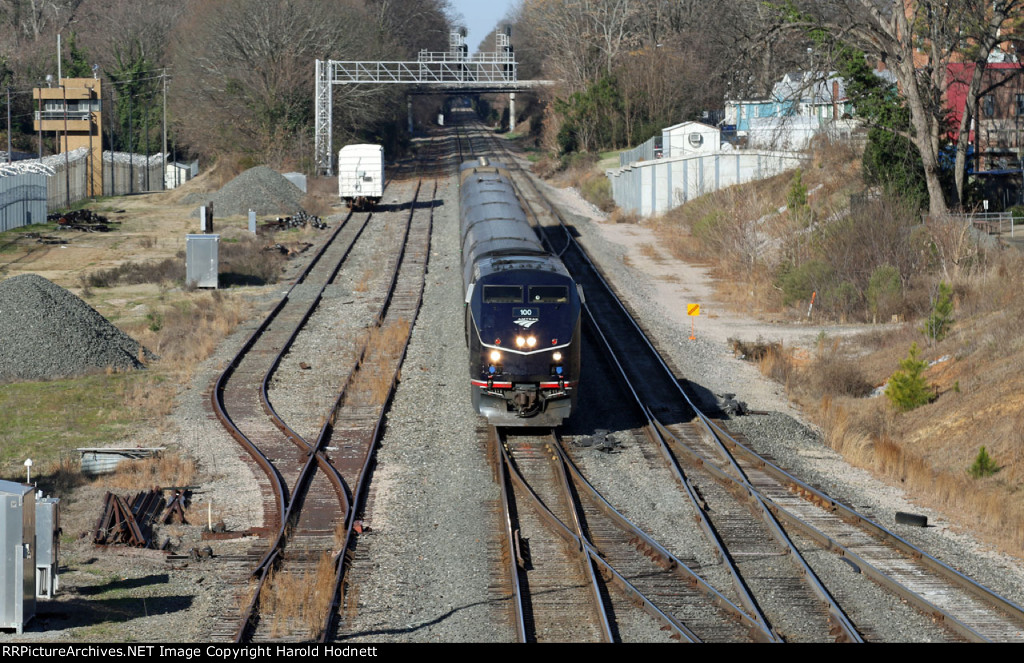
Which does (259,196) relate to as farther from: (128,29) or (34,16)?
(34,16)

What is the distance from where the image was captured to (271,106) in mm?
68750

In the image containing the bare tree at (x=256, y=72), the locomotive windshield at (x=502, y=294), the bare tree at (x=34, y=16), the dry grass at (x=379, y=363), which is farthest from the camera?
the bare tree at (x=34, y=16)

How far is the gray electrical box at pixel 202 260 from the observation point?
112 feet

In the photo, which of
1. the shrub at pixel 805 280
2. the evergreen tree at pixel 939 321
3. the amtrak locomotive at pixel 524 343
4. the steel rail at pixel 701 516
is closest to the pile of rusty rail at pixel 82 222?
the steel rail at pixel 701 516

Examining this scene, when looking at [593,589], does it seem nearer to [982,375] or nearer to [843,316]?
[982,375]

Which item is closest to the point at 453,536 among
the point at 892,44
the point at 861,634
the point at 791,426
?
the point at 861,634

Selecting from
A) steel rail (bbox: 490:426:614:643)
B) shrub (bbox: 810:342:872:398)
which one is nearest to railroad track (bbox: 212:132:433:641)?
steel rail (bbox: 490:426:614:643)

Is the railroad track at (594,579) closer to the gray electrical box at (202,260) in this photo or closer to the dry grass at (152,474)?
the dry grass at (152,474)

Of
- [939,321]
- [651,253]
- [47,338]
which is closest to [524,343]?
Answer: [939,321]

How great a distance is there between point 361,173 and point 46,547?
1573 inches

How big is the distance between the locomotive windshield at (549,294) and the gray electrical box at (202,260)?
56.9ft

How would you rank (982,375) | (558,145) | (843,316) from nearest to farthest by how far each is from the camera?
1. (982,375)
2. (843,316)
3. (558,145)

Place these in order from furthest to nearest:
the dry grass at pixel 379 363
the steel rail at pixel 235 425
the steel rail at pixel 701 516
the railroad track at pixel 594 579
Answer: the dry grass at pixel 379 363, the steel rail at pixel 235 425, the steel rail at pixel 701 516, the railroad track at pixel 594 579

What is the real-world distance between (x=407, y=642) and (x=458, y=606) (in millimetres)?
1085
